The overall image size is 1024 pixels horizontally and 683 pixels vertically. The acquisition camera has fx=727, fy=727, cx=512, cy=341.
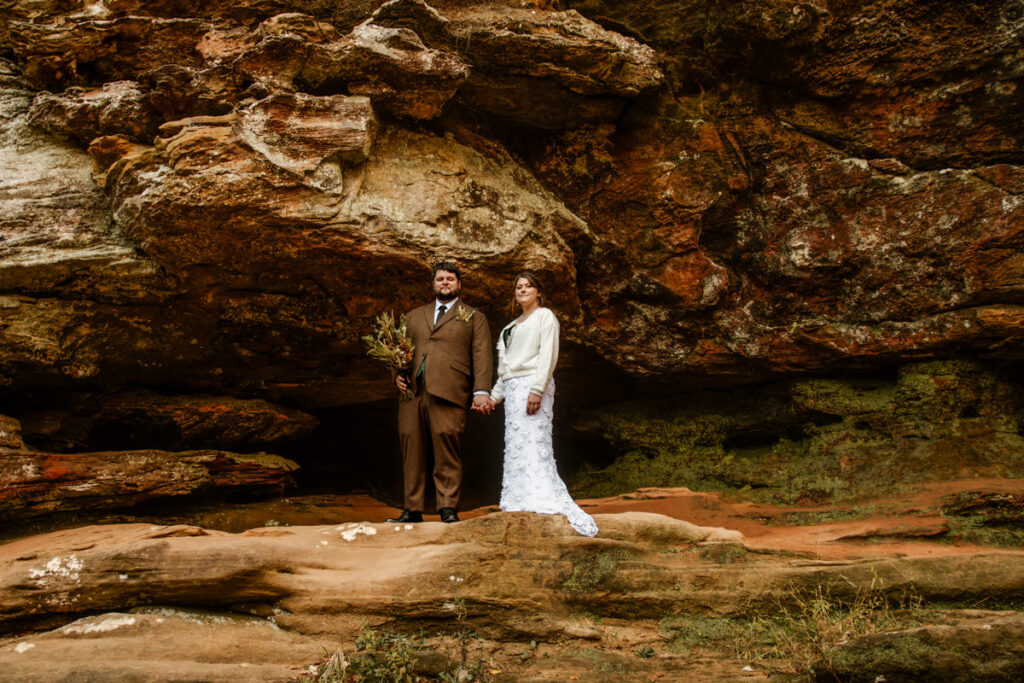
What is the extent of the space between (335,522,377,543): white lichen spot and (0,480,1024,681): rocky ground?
0.02 m

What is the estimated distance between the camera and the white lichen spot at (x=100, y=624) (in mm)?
4543

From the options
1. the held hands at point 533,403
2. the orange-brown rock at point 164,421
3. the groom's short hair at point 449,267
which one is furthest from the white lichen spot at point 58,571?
the groom's short hair at point 449,267

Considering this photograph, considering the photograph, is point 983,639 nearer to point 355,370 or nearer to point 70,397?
point 355,370

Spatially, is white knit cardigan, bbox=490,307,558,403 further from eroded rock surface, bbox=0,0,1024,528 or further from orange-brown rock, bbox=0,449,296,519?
orange-brown rock, bbox=0,449,296,519

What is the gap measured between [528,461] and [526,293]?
1.45 meters

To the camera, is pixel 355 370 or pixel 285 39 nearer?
pixel 285 39

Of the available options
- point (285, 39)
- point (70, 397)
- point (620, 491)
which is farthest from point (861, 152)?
point (70, 397)

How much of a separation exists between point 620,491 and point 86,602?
5683 mm

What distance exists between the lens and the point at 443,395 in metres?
6.18

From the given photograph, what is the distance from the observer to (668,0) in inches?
309

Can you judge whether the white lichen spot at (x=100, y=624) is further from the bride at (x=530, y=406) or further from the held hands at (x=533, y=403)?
the held hands at (x=533, y=403)

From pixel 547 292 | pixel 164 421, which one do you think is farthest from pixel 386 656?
pixel 164 421

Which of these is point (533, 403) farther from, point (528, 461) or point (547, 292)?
point (547, 292)

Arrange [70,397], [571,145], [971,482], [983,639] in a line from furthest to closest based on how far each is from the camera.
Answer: [571,145] → [70,397] → [971,482] → [983,639]
